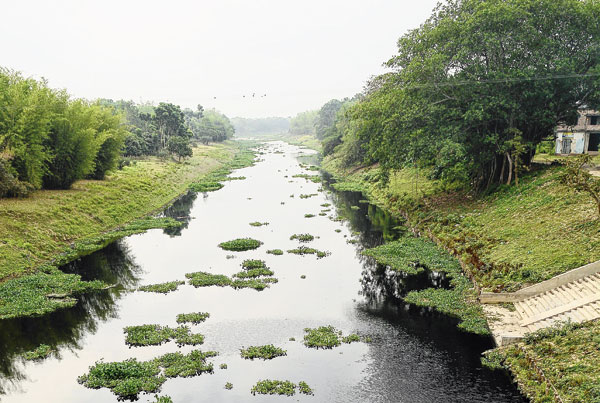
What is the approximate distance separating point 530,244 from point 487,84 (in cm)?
1880

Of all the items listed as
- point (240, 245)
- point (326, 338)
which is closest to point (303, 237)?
point (240, 245)

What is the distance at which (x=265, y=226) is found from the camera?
2077 inches

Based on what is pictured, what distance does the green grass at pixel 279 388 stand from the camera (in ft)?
66.3

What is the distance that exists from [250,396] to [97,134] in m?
54.2

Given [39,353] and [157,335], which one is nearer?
[39,353]

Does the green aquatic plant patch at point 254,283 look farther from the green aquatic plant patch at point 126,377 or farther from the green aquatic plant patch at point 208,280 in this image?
the green aquatic plant patch at point 126,377

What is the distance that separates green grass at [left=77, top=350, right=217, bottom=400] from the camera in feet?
67.0

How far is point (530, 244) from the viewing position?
1256 inches

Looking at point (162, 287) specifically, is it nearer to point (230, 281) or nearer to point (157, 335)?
point (230, 281)

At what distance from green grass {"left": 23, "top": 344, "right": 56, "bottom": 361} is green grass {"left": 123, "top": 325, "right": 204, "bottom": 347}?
13.5 feet

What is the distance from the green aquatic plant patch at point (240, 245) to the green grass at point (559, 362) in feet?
88.6

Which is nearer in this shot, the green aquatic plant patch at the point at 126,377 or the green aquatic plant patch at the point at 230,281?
the green aquatic plant patch at the point at 126,377

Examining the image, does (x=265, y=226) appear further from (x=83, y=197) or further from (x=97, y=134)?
(x=97, y=134)

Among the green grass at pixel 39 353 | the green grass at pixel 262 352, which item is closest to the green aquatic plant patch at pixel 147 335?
the green grass at pixel 39 353
